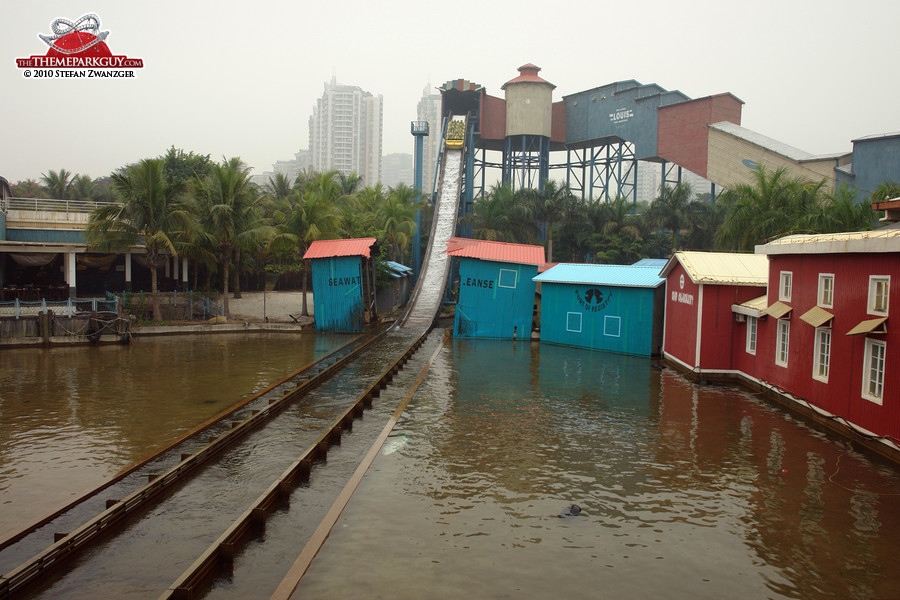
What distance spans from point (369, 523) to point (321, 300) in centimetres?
1996

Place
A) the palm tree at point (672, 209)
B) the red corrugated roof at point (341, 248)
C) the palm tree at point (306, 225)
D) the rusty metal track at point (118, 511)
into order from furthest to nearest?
the palm tree at point (672, 209), the palm tree at point (306, 225), the red corrugated roof at point (341, 248), the rusty metal track at point (118, 511)

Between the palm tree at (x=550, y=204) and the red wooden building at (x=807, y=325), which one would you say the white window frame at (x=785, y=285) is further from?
the palm tree at (x=550, y=204)

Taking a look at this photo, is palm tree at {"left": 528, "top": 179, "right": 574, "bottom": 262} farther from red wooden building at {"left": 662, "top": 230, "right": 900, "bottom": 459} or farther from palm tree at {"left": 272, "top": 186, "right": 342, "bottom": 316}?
red wooden building at {"left": 662, "top": 230, "right": 900, "bottom": 459}

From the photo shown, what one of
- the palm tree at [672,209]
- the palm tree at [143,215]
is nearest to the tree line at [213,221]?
the palm tree at [143,215]

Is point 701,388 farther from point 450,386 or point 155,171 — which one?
point 155,171

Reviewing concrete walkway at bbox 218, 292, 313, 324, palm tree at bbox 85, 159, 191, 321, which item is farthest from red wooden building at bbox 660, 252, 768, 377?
palm tree at bbox 85, 159, 191, 321

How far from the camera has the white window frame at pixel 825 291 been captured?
492 inches

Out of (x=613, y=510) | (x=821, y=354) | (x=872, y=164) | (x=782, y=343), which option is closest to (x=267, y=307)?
(x=782, y=343)

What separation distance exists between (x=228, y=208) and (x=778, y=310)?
2073cm

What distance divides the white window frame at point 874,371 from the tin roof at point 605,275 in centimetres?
1036

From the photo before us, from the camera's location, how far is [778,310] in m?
14.5

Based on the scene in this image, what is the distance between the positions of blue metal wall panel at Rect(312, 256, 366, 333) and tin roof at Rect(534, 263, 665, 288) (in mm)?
7138

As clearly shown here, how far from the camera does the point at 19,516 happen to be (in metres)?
8.05

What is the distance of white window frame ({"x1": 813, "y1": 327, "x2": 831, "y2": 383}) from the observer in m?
12.6
